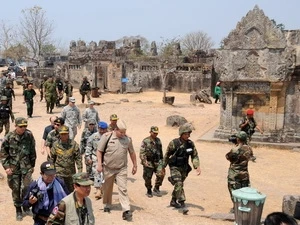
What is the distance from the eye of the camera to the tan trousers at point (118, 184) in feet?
21.9

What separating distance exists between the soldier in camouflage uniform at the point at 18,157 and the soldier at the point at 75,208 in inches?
111

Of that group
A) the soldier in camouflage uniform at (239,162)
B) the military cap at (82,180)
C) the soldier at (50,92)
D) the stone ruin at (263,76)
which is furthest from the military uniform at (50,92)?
the military cap at (82,180)

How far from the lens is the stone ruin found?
1316 cm

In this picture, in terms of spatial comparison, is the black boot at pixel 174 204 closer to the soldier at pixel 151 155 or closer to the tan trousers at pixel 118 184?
the soldier at pixel 151 155

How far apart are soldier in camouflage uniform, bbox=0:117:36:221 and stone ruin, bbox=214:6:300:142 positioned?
27.9ft

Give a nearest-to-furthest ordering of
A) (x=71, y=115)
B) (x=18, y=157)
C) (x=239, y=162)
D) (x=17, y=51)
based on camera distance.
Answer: (x=18, y=157), (x=239, y=162), (x=71, y=115), (x=17, y=51)

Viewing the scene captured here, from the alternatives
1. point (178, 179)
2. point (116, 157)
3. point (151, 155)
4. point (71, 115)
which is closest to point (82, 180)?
point (116, 157)

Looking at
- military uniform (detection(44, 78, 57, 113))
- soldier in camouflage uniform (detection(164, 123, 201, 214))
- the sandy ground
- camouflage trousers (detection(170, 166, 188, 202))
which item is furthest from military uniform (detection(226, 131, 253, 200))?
military uniform (detection(44, 78, 57, 113))

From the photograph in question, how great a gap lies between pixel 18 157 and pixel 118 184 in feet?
5.33

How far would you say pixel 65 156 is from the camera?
6367 millimetres

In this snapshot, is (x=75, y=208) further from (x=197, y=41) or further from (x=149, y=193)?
(x=197, y=41)

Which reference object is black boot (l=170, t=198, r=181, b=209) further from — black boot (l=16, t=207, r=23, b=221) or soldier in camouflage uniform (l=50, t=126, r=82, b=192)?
black boot (l=16, t=207, r=23, b=221)

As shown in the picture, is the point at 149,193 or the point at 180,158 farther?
the point at 149,193

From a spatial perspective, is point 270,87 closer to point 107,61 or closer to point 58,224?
point 58,224
